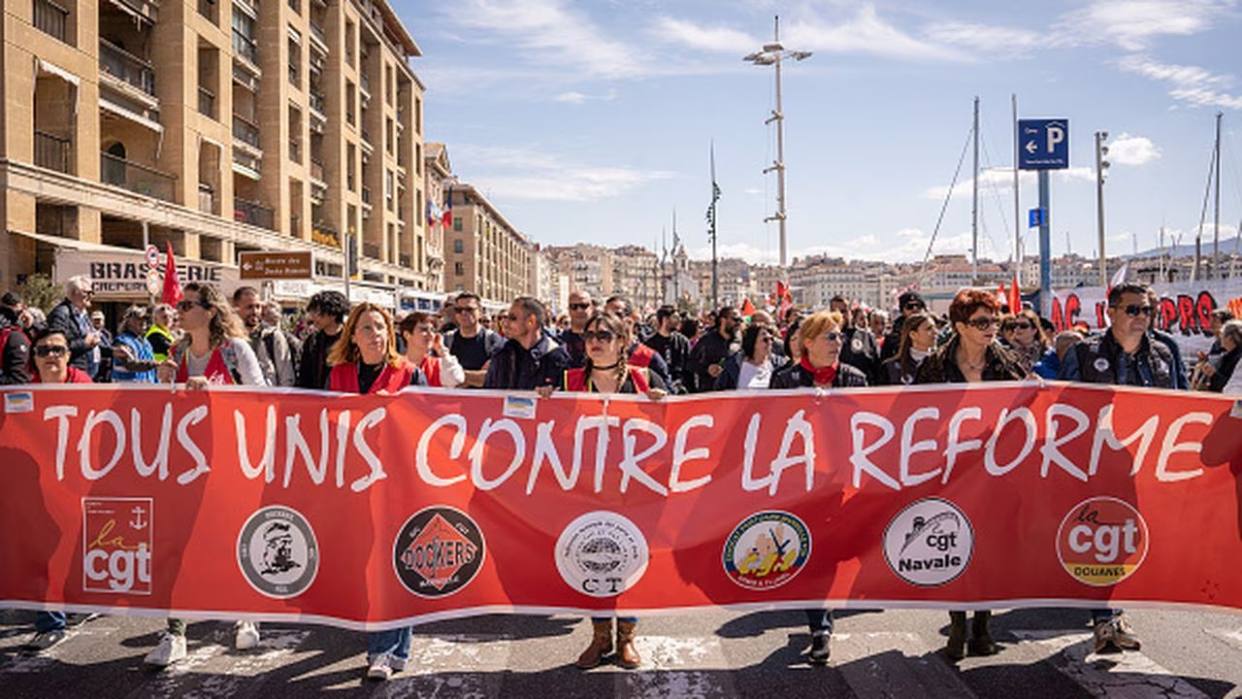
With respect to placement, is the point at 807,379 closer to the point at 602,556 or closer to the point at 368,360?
the point at 602,556

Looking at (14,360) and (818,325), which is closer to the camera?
(818,325)


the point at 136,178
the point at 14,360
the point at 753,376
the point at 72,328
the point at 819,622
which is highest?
the point at 136,178

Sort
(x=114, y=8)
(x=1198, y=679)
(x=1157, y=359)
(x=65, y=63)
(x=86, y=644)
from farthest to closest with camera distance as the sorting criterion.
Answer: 1. (x=114, y=8)
2. (x=65, y=63)
3. (x=1157, y=359)
4. (x=86, y=644)
5. (x=1198, y=679)

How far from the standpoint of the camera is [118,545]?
4.50 meters

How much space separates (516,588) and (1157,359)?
4011 millimetres

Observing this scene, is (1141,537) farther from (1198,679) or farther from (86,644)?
(86,644)

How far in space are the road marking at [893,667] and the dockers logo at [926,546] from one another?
0.47m

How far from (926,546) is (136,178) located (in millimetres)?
27666

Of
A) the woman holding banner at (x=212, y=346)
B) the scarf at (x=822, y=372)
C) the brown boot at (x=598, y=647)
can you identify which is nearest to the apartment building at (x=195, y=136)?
the woman holding banner at (x=212, y=346)

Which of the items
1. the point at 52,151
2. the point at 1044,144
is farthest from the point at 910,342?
the point at 52,151

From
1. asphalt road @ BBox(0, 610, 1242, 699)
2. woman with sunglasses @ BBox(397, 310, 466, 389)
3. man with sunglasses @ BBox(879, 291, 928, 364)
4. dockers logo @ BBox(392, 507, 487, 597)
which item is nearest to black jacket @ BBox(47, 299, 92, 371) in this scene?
asphalt road @ BBox(0, 610, 1242, 699)

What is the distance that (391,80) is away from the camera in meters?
54.1

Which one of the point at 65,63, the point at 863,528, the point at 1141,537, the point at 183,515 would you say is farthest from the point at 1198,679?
the point at 65,63

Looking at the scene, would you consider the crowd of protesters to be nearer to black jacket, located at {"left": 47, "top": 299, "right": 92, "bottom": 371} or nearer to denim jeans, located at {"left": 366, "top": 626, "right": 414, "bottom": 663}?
denim jeans, located at {"left": 366, "top": 626, "right": 414, "bottom": 663}
